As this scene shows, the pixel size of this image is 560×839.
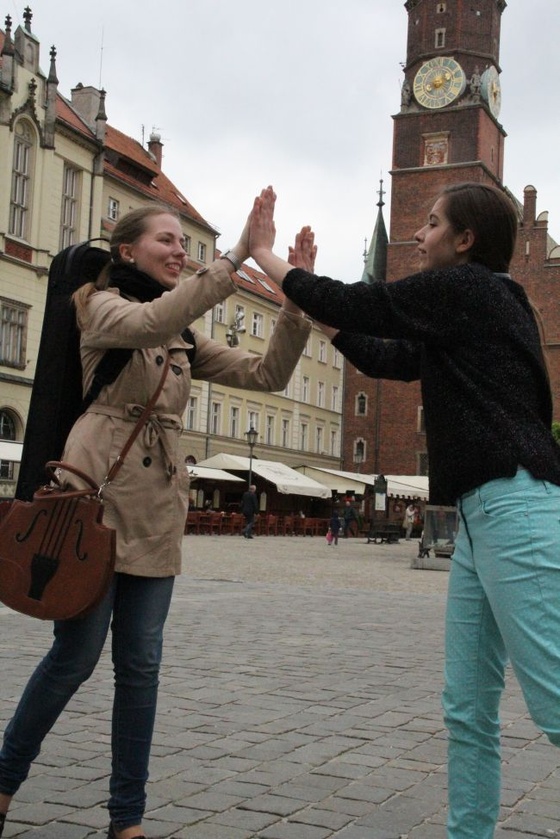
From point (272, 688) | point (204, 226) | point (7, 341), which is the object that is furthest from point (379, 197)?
point (272, 688)

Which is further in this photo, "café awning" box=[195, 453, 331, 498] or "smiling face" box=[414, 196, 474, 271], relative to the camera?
"café awning" box=[195, 453, 331, 498]

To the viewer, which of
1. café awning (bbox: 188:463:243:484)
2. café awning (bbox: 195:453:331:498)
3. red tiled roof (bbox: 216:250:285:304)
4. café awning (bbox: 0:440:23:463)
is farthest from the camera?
red tiled roof (bbox: 216:250:285:304)

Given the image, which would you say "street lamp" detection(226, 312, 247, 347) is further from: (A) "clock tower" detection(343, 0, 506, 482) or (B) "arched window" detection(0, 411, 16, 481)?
(B) "arched window" detection(0, 411, 16, 481)

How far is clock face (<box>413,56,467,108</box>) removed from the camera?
6138 centimetres

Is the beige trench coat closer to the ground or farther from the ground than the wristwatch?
closer to the ground

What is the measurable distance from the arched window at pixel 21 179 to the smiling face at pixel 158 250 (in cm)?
3305

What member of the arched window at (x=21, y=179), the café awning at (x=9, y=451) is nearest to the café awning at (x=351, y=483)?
the arched window at (x=21, y=179)

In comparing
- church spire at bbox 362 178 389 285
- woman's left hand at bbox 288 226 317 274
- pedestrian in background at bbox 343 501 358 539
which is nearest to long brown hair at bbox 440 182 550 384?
woman's left hand at bbox 288 226 317 274

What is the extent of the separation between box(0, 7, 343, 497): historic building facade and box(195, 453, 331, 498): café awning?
182 inches

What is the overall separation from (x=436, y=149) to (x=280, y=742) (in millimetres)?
59932

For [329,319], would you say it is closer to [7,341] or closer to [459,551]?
[459,551]

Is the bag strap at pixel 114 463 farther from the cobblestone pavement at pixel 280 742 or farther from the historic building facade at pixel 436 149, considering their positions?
the historic building facade at pixel 436 149

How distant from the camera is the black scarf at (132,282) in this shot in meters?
3.44

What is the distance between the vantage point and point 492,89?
62.1m
